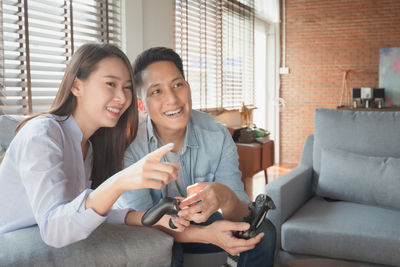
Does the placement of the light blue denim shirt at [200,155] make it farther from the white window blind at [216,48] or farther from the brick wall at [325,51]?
the brick wall at [325,51]

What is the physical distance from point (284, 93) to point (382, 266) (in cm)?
534

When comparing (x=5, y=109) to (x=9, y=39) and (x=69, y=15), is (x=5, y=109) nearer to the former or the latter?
(x=9, y=39)

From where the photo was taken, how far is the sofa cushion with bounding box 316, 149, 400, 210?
7.38 feet

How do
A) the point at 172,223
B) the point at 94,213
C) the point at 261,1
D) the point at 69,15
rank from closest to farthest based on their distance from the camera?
1. the point at 94,213
2. the point at 172,223
3. the point at 69,15
4. the point at 261,1

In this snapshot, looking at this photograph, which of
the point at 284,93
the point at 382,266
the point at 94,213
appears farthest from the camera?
the point at 284,93

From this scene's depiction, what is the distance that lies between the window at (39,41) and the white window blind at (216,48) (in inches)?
48.8

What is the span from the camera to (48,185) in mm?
945

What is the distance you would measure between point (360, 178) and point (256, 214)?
1348mm

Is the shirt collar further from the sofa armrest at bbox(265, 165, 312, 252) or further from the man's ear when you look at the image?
the sofa armrest at bbox(265, 165, 312, 252)

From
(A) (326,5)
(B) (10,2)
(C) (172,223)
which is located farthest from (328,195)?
(A) (326,5)

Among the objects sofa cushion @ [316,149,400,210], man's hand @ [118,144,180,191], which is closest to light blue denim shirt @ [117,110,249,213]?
man's hand @ [118,144,180,191]

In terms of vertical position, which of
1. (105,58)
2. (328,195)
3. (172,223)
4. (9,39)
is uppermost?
(9,39)

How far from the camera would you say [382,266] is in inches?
75.7

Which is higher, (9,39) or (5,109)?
(9,39)
